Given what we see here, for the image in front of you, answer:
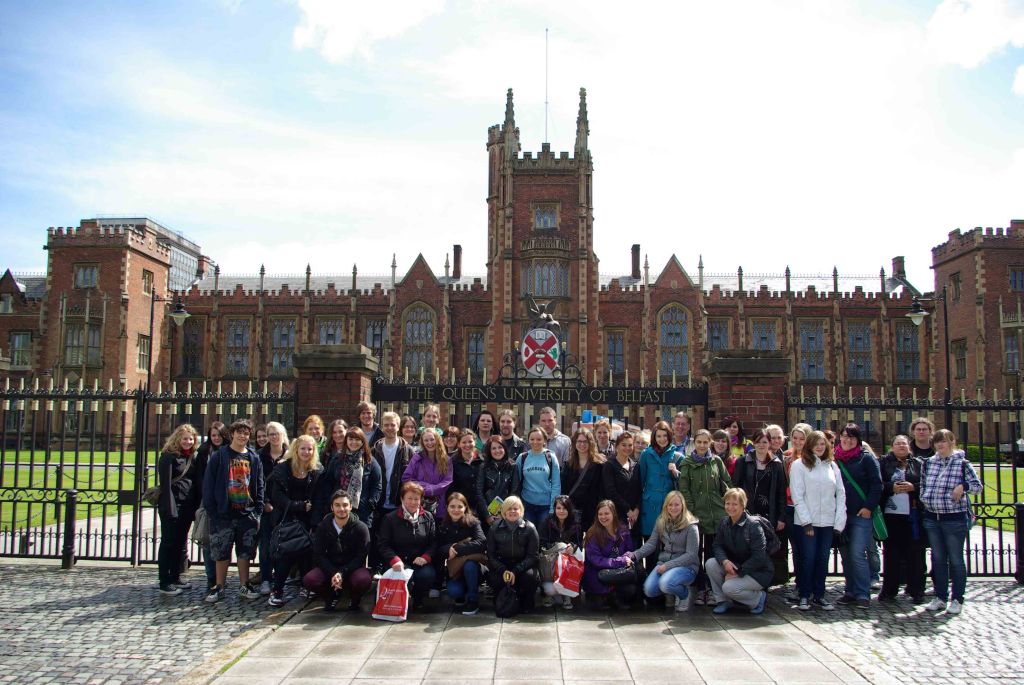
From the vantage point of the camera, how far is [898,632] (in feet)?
22.7

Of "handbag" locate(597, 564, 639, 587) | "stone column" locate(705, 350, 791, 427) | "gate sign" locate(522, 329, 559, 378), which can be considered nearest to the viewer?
"handbag" locate(597, 564, 639, 587)

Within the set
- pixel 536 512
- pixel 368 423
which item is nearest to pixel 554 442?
pixel 536 512

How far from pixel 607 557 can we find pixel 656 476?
104cm

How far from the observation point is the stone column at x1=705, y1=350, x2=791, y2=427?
9.75 m

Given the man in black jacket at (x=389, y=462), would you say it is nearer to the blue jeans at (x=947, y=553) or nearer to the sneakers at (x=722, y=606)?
the sneakers at (x=722, y=606)

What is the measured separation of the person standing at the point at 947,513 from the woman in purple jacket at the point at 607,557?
3067 mm

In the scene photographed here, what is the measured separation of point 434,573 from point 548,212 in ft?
113

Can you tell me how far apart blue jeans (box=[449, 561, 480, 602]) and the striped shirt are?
4650mm

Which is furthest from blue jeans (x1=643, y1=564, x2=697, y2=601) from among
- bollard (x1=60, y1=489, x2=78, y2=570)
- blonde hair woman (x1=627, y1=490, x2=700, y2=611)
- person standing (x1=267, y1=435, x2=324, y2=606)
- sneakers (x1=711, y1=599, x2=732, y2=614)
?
bollard (x1=60, y1=489, x2=78, y2=570)

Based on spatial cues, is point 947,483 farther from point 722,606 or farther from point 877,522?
point 722,606

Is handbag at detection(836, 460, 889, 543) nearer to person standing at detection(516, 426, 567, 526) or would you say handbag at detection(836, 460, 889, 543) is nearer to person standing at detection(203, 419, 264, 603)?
person standing at detection(516, 426, 567, 526)

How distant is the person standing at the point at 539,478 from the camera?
26.2 ft

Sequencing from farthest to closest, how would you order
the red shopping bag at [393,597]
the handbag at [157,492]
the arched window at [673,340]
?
1. the arched window at [673,340]
2. the handbag at [157,492]
3. the red shopping bag at [393,597]

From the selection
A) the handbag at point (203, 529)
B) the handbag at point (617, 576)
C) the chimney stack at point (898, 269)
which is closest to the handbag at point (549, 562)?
the handbag at point (617, 576)
